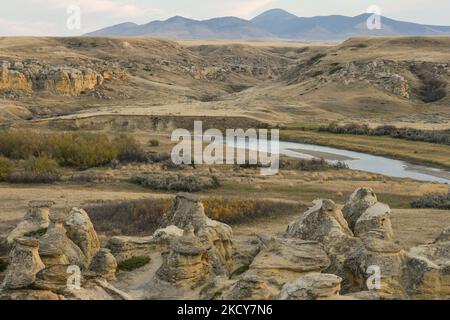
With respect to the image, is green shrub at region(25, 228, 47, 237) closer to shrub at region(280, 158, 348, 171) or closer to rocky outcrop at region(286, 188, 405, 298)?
rocky outcrop at region(286, 188, 405, 298)

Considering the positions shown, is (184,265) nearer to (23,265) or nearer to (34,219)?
(23,265)

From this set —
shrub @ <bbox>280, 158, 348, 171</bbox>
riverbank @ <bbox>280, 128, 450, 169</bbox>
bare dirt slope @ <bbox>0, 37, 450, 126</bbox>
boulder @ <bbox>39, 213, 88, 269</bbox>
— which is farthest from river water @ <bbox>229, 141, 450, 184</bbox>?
boulder @ <bbox>39, 213, 88, 269</bbox>

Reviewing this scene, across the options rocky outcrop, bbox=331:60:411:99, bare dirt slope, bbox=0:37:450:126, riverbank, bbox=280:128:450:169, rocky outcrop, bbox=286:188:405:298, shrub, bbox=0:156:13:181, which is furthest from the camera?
rocky outcrop, bbox=331:60:411:99

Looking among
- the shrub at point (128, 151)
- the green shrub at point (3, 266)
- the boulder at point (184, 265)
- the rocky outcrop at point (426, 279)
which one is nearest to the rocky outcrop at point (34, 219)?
the green shrub at point (3, 266)

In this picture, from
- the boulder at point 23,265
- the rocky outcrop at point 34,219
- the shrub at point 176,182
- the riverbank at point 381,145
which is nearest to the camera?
the boulder at point 23,265

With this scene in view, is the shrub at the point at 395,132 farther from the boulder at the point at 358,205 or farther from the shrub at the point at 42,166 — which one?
the boulder at the point at 358,205

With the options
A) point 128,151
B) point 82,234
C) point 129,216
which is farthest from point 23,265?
point 128,151
